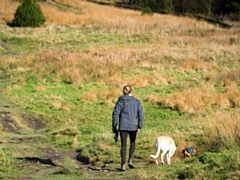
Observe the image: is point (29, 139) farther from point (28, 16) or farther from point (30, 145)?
point (28, 16)

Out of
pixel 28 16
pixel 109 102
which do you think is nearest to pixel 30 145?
pixel 109 102

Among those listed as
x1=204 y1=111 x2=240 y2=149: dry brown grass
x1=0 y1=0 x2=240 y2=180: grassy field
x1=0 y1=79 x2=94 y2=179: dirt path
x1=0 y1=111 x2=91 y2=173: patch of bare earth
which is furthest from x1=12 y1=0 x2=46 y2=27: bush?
x1=204 y1=111 x2=240 y2=149: dry brown grass

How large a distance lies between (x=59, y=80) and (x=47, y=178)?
1161cm

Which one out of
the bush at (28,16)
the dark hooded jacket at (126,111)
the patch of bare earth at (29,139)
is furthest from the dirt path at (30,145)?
the bush at (28,16)

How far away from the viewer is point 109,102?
58.8ft

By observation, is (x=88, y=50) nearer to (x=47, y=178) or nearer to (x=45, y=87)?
(x=45, y=87)

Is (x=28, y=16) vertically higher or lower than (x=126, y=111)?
higher

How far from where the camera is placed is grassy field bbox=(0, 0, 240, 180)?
33.0ft

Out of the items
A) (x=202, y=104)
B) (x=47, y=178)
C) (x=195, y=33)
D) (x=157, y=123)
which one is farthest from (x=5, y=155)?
(x=195, y=33)

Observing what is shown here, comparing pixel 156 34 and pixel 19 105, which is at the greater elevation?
pixel 156 34

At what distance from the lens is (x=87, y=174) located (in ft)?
32.0

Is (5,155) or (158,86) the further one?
(158,86)

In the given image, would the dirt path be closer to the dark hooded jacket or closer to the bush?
the dark hooded jacket

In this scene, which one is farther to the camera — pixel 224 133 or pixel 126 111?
pixel 224 133
